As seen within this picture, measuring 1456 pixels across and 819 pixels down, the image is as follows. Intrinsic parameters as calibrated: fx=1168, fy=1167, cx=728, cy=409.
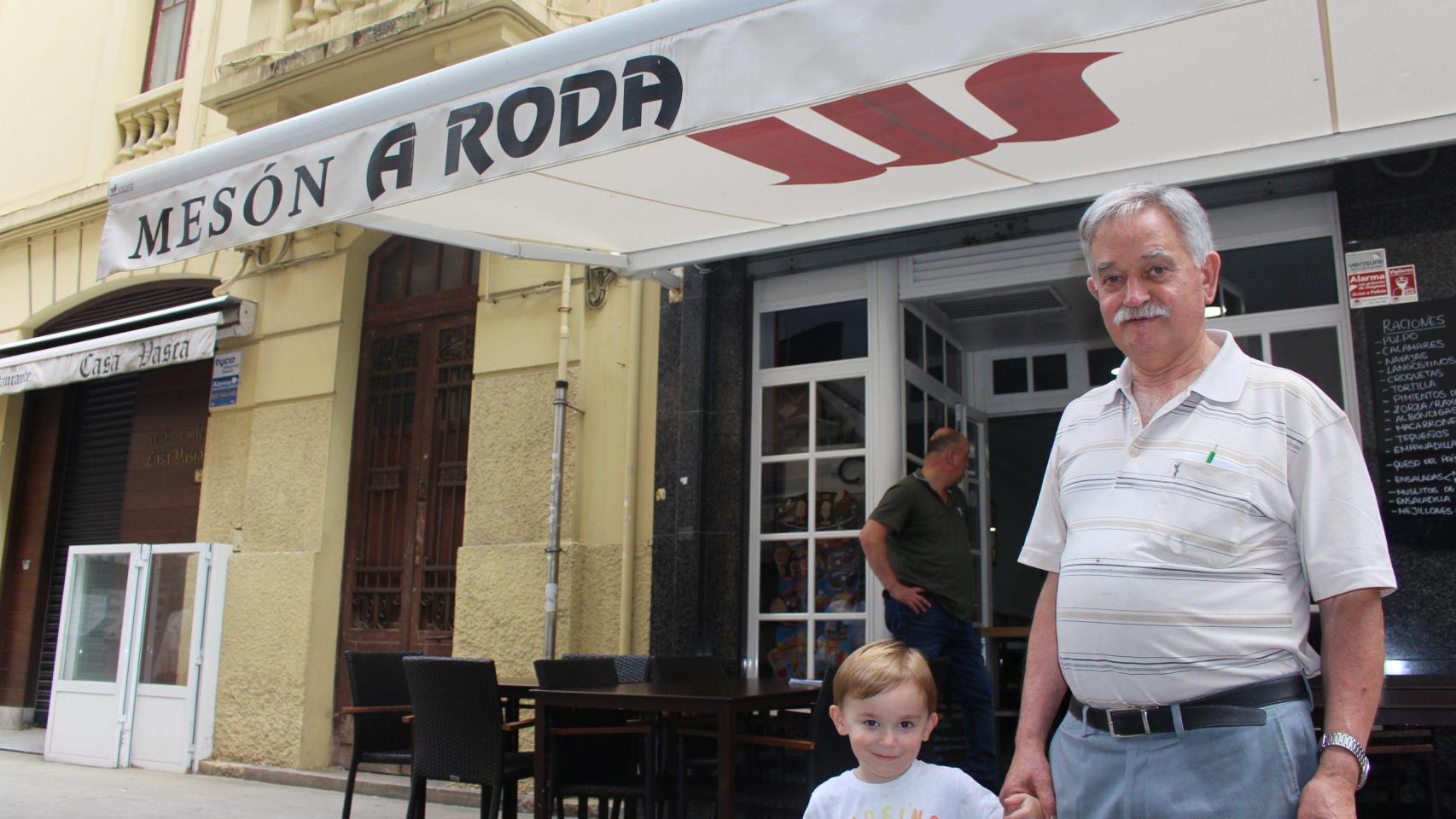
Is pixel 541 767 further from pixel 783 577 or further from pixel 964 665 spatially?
pixel 783 577

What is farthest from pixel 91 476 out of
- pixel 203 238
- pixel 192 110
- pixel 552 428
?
pixel 203 238

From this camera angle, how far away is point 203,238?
4793mm

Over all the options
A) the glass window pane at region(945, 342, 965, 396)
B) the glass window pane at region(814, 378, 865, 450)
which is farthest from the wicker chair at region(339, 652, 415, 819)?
the glass window pane at region(945, 342, 965, 396)

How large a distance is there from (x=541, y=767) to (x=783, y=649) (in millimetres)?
2528

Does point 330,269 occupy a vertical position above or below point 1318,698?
above

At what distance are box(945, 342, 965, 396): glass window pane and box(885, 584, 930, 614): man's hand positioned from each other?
6.96ft

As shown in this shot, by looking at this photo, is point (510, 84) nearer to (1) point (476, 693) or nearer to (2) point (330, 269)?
(1) point (476, 693)

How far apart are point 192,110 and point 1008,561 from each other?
7.98 meters

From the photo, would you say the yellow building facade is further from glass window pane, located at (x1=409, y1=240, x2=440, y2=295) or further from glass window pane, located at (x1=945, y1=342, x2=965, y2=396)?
glass window pane, located at (x1=945, y1=342, x2=965, y2=396)

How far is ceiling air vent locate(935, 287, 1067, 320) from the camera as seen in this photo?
6.66 meters

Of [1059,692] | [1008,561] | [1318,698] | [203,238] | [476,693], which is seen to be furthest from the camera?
[1008,561]

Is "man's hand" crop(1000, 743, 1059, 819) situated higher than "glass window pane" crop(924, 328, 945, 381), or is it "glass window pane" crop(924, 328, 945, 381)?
"glass window pane" crop(924, 328, 945, 381)

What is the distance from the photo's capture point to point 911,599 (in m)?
5.45

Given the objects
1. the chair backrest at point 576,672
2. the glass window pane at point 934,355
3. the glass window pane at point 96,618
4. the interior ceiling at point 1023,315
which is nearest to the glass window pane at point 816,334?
the interior ceiling at point 1023,315
